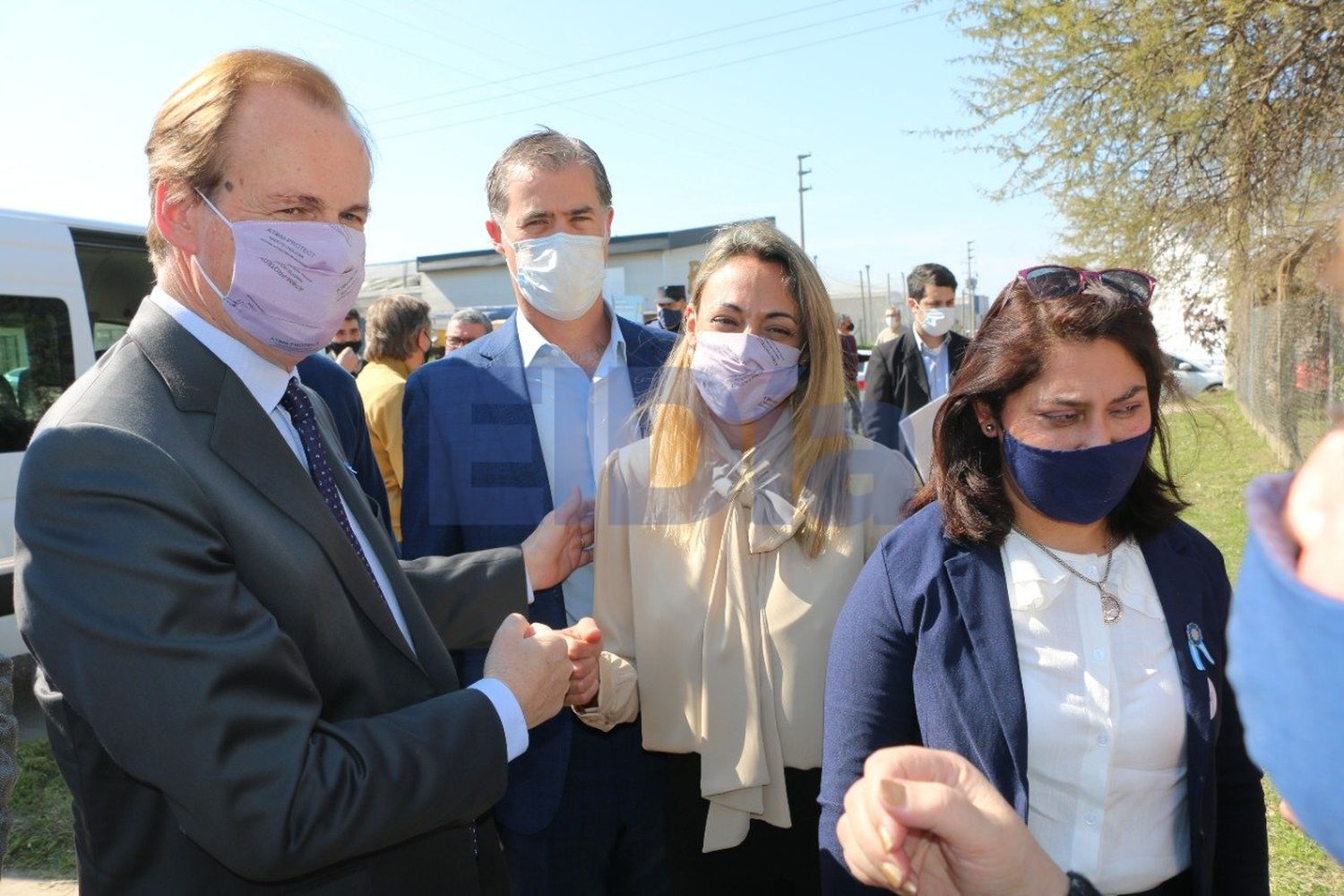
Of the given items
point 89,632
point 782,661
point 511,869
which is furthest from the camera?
point 511,869

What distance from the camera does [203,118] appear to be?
1606 millimetres

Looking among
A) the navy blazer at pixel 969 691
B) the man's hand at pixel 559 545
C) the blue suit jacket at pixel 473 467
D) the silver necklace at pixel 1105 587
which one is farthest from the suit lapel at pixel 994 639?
the blue suit jacket at pixel 473 467

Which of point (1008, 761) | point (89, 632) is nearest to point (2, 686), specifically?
point (89, 632)

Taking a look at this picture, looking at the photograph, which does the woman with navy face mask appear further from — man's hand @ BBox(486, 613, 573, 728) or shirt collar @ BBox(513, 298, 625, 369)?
shirt collar @ BBox(513, 298, 625, 369)

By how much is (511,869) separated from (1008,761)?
137cm

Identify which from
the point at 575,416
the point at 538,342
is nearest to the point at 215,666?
the point at 575,416

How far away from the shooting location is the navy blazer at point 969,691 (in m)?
1.79

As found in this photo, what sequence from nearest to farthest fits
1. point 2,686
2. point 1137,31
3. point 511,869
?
point 2,686, point 511,869, point 1137,31

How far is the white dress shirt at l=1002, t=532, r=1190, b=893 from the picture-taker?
5.84 ft

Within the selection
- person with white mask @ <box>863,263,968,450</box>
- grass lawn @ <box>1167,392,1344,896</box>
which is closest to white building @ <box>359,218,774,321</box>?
grass lawn @ <box>1167,392,1344,896</box>

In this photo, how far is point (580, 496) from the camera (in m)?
2.57

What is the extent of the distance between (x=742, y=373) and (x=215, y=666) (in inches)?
63.0

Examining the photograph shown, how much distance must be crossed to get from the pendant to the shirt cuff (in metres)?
1.12

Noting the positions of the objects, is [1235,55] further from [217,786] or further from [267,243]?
[217,786]
